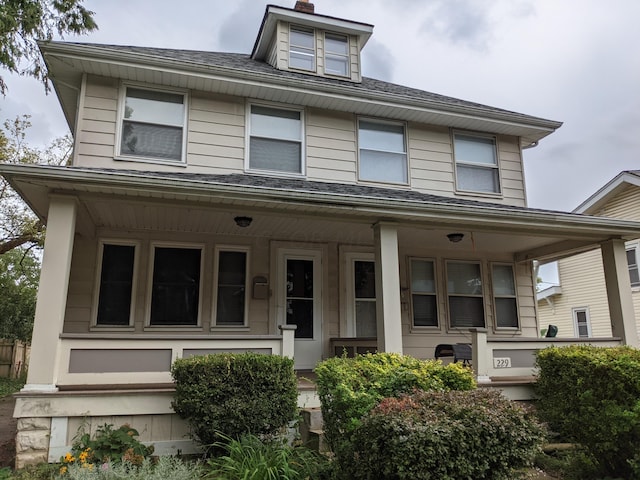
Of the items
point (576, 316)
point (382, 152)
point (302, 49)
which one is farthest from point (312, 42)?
point (576, 316)

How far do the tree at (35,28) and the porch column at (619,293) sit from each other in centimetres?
897

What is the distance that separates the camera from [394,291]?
656 cm

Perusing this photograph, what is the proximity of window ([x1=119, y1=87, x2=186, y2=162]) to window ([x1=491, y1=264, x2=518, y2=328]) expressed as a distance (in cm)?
649

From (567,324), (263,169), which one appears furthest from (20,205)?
(567,324)

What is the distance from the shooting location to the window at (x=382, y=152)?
347 inches

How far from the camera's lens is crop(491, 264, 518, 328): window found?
957 centimetres

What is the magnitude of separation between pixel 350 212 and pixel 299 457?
124 inches

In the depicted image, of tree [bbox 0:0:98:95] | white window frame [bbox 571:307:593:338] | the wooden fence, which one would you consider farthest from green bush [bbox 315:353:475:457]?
the wooden fence

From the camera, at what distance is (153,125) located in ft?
25.3

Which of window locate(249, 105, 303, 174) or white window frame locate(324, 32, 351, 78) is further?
white window frame locate(324, 32, 351, 78)

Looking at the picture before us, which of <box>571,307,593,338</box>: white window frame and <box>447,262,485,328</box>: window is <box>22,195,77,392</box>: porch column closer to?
<box>447,262,485,328</box>: window

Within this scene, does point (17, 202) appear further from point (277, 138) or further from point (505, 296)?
point (505, 296)

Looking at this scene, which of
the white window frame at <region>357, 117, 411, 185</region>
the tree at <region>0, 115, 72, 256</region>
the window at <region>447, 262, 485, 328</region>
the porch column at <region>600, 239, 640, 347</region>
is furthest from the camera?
the tree at <region>0, 115, 72, 256</region>

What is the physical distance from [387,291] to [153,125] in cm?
457
